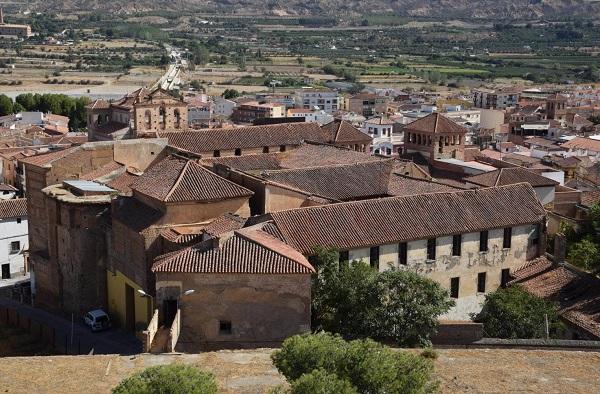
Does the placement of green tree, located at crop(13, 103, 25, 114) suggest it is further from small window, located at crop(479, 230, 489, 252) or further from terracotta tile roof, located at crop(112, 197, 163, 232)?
small window, located at crop(479, 230, 489, 252)

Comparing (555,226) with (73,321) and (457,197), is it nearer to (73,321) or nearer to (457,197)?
(457,197)

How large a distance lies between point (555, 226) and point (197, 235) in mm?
17049

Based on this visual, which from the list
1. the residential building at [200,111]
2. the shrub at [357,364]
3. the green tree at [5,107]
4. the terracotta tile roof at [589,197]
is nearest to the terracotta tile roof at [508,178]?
the terracotta tile roof at [589,197]

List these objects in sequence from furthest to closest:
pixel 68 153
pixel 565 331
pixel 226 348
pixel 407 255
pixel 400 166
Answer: pixel 400 166, pixel 68 153, pixel 407 255, pixel 565 331, pixel 226 348

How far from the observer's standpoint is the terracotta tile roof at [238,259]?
2650 cm

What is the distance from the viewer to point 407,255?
31500 millimetres

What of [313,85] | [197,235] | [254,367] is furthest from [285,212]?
[313,85]

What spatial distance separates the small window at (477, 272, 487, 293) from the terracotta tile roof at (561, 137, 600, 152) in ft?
133

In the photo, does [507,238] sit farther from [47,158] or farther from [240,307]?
[47,158]

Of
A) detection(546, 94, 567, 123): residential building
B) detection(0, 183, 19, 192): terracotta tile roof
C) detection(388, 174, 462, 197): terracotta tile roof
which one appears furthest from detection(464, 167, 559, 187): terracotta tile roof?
detection(546, 94, 567, 123): residential building

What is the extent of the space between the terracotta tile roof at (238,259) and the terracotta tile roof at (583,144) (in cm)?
4877

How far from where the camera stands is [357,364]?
16234 millimetres

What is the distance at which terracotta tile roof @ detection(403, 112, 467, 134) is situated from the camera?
177 feet

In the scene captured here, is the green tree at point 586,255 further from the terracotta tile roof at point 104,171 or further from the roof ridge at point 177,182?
the terracotta tile roof at point 104,171
